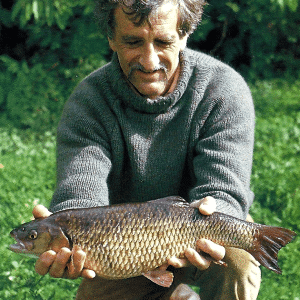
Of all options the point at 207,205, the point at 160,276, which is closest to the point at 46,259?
the point at 160,276

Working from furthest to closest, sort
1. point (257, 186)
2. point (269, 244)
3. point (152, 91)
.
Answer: point (257, 186) < point (152, 91) < point (269, 244)

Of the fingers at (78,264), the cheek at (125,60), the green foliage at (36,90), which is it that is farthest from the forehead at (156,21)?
the green foliage at (36,90)

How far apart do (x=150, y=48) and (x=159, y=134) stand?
1.77 feet

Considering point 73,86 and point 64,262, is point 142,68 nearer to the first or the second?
point 64,262

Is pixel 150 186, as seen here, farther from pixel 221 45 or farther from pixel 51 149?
pixel 221 45

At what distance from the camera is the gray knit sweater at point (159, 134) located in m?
2.80

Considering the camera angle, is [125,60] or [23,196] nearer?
[125,60]

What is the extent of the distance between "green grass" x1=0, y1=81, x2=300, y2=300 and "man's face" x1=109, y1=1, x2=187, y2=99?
138cm

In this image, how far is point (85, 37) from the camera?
6926mm

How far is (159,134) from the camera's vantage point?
2.92 metres

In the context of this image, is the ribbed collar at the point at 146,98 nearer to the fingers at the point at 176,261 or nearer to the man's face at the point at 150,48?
the man's face at the point at 150,48

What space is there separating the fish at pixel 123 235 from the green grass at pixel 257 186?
2.74 ft

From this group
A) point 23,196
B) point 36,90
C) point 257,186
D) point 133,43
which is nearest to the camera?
point 133,43

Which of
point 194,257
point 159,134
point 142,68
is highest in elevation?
point 142,68
